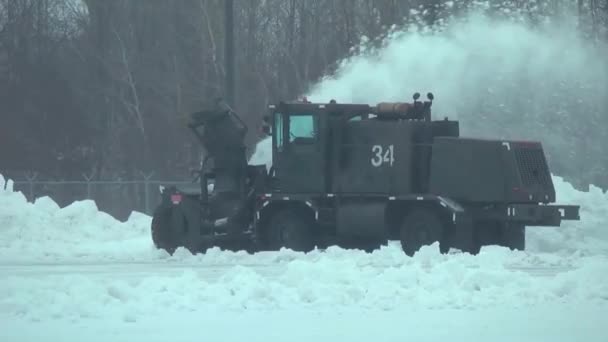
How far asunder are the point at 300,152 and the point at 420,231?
3.01 meters

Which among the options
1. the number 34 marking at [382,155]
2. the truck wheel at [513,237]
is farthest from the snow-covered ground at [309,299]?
the number 34 marking at [382,155]

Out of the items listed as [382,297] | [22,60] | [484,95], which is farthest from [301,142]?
[22,60]

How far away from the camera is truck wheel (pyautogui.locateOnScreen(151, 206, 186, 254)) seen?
25.7 m

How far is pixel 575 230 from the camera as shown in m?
27.8

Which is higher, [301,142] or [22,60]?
[22,60]

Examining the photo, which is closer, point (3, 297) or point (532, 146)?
point (3, 297)

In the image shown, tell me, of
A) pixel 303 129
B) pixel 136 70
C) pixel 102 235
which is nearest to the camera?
pixel 303 129

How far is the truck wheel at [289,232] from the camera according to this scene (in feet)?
83.0

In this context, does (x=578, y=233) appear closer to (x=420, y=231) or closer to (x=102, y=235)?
(x=420, y=231)

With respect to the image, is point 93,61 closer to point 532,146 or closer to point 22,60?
point 22,60

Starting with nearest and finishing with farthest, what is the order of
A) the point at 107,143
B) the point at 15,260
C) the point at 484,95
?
the point at 15,260, the point at 484,95, the point at 107,143

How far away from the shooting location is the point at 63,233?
28547mm

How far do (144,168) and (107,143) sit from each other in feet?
12.3

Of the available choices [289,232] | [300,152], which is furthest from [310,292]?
[300,152]
